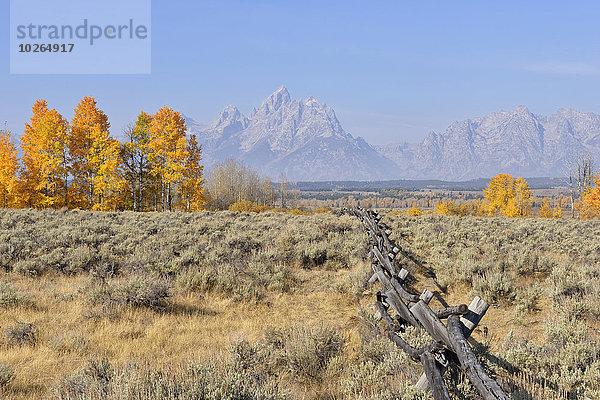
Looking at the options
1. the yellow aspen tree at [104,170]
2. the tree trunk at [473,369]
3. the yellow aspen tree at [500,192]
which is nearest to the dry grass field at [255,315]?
the tree trunk at [473,369]

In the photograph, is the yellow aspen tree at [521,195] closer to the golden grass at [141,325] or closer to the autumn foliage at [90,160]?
the autumn foliage at [90,160]

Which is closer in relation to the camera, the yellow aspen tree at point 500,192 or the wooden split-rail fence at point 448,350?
the wooden split-rail fence at point 448,350

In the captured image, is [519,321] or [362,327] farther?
[519,321]

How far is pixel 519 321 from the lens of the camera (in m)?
6.64

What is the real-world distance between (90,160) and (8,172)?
5.85m

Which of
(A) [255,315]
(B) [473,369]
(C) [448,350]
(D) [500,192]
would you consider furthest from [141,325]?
(D) [500,192]

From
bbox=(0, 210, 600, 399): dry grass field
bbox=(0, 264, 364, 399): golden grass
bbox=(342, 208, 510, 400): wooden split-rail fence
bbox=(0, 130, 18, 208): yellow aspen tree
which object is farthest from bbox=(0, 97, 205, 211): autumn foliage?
bbox=(342, 208, 510, 400): wooden split-rail fence

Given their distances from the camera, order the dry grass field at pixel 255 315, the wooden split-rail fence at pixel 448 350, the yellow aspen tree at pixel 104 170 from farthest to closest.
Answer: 1. the yellow aspen tree at pixel 104 170
2. the dry grass field at pixel 255 315
3. the wooden split-rail fence at pixel 448 350

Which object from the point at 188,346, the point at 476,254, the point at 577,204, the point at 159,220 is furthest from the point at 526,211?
the point at 188,346

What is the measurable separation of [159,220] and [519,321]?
16851 mm

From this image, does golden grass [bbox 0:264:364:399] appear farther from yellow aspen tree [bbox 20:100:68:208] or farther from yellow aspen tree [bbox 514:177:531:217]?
yellow aspen tree [bbox 514:177:531:217]

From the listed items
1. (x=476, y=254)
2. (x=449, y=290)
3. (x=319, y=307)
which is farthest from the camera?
(x=476, y=254)

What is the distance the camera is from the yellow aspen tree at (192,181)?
30594 millimetres

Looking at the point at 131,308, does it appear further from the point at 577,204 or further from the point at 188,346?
the point at 577,204
